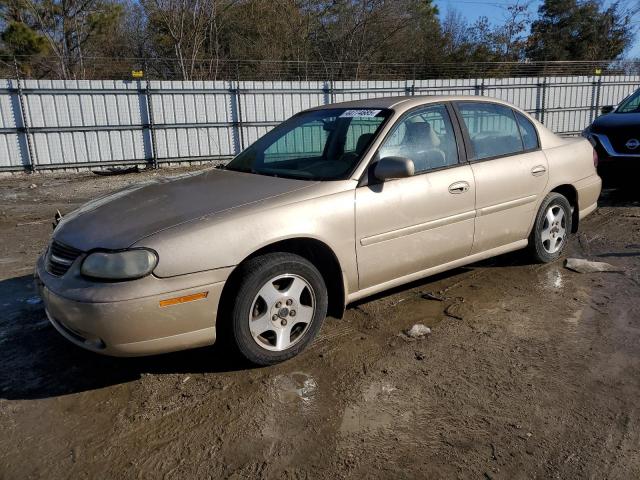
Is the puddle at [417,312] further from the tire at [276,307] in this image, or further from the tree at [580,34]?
the tree at [580,34]

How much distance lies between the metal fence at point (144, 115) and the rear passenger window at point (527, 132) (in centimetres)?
1090

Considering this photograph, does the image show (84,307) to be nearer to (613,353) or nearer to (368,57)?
(613,353)

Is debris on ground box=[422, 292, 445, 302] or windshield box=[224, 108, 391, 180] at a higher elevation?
windshield box=[224, 108, 391, 180]

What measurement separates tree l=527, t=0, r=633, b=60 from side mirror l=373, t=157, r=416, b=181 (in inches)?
1321

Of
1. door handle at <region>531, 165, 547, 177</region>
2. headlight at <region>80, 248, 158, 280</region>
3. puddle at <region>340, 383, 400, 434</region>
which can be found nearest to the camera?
puddle at <region>340, 383, 400, 434</region>

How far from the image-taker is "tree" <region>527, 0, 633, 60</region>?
32719 millimetres

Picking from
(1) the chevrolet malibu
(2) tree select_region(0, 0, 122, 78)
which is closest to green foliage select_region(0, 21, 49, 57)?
(2) tree select_region(0, 0, 122, 78)

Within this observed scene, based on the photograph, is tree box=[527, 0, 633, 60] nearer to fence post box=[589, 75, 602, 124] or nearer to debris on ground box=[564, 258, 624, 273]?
fence post box=[589, 75, 602, 124]

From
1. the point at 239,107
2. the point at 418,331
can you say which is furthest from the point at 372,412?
the point at 239,107

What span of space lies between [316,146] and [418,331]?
159 cm

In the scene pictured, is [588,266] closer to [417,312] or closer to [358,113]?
[417,312]

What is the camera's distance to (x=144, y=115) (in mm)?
13680

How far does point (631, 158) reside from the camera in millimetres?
7590

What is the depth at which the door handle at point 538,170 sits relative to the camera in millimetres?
4589
